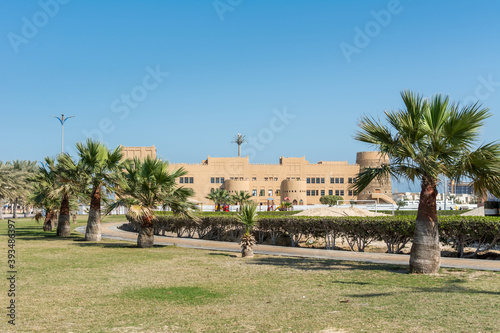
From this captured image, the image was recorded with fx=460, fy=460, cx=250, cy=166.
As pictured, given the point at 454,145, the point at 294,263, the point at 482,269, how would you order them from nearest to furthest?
the point at 454,145 < the point at 482,269 < the point at 294,263

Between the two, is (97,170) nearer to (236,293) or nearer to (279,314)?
(236,293)

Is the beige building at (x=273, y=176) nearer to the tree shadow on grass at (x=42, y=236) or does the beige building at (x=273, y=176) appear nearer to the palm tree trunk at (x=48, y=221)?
the palm tree trunk at (x=48, y=221)

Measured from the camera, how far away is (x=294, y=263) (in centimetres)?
1370

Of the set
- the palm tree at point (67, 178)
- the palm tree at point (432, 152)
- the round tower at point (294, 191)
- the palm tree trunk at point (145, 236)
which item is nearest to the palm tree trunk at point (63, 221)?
the palm tree at point (67, 178)

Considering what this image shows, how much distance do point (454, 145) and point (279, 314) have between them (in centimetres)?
652

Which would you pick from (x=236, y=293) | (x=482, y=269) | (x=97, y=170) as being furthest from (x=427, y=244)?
(x=97, y=170)

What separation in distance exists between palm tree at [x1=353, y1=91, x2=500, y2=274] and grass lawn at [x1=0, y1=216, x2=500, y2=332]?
921 mm

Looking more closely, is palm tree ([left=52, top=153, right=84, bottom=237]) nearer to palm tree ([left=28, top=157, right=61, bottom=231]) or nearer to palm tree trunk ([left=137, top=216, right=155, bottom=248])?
palm tree ([left=28, top=157, right=61, bottom=231])

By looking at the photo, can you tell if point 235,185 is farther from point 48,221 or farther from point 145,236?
point 145,236

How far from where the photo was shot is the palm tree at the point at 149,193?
18.2m

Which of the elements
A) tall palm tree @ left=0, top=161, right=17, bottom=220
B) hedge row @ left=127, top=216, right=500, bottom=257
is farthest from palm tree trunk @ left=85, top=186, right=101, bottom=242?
tall palm tree @ left=0, top=161, right=17, bottom=220

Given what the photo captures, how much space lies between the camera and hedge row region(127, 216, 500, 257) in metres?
15.4

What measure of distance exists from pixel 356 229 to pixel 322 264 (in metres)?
4.65

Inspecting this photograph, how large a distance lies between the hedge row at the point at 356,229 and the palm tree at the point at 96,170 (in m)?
5.09
